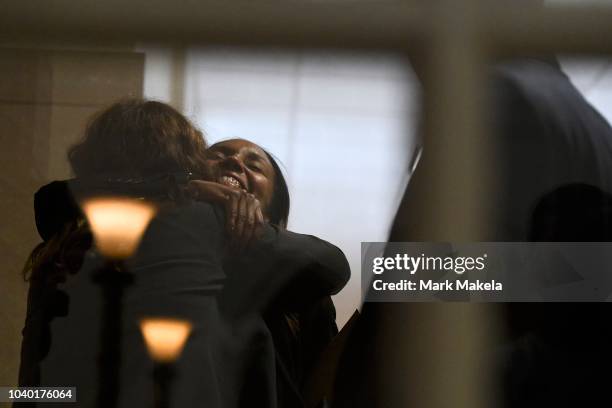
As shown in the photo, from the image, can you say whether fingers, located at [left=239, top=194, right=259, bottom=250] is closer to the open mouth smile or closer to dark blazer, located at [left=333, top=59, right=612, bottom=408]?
the open mouth smile

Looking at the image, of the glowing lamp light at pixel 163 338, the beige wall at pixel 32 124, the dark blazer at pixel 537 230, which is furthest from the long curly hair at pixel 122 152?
the dark blazer at pixel 537 230

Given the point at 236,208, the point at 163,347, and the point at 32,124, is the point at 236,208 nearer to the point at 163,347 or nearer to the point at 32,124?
the point at 163,347

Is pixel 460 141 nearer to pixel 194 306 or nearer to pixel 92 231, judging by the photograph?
pixel 194 306

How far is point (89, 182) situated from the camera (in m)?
1.40

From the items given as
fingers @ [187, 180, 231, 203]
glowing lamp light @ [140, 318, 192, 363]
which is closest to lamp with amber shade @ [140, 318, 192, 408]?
glowing lamp light @ [140, 318, 192, 363]

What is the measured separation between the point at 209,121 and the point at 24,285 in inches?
17.8

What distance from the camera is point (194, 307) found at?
135cm

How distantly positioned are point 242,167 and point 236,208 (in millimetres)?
79

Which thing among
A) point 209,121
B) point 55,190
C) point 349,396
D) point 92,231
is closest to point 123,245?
point 92,231

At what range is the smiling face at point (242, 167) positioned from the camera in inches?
56.2

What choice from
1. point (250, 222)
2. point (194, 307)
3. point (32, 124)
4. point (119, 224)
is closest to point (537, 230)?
point (250, 222)

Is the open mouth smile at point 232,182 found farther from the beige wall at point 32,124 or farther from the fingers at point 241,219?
the beige wall at point 32,124

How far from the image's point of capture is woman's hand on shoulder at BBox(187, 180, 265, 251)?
1395 millimetres

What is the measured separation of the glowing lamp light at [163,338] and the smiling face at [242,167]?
0.28 metres
